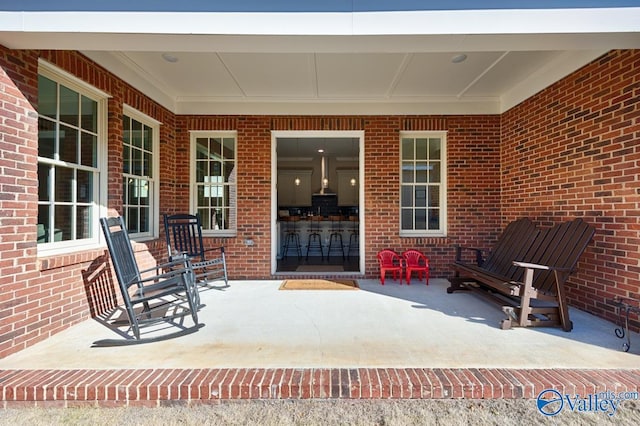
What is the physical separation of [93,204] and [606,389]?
478 cm

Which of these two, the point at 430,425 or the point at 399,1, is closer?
the point at 430,425

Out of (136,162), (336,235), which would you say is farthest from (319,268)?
(136,162)

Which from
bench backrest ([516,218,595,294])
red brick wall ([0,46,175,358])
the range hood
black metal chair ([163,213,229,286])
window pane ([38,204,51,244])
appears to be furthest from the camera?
the range hood

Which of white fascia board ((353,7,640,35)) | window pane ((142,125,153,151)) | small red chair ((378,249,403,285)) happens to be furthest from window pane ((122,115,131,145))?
small red chair ((378,249,403,285))

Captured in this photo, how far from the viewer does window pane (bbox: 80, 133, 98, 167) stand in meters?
3.29

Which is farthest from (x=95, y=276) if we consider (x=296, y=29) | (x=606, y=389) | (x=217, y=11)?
(x=606, y=389)

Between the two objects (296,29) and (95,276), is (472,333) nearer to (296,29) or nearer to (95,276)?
(296,29)

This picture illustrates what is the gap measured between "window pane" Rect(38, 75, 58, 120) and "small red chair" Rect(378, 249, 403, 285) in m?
4.28

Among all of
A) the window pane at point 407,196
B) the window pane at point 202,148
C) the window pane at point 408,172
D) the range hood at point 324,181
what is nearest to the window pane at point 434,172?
the window pane at point 408,172

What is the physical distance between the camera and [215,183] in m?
5.20

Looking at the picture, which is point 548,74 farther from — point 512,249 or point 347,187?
point 347,187

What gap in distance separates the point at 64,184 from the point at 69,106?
803 millimetres

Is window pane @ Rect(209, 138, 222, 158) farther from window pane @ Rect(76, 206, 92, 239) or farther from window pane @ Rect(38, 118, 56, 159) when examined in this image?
window pane @ Rect(38, 118, 56, 159)

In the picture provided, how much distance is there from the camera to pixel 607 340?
8.56 feet
